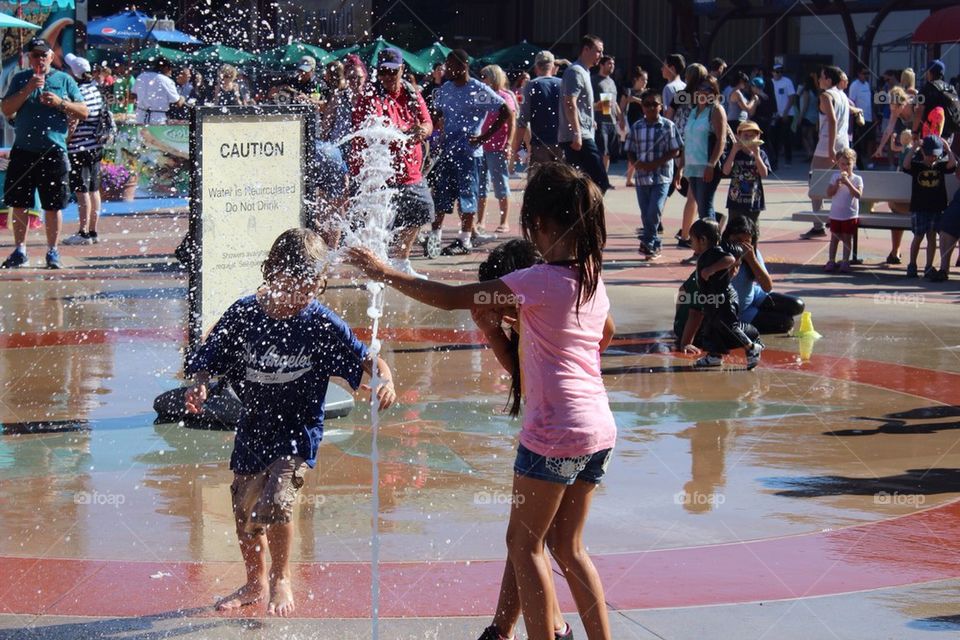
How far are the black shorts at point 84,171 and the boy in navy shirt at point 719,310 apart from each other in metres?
7.55

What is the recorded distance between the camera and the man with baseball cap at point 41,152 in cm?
1245

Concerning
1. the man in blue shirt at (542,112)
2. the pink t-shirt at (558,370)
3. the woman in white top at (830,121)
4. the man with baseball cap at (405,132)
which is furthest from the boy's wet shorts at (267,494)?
the woman in white top at (830,121)

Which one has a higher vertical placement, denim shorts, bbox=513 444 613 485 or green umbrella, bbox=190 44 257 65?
green umbrella, bbox=190 44 257 65

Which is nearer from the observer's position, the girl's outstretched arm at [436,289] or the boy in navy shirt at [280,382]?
the girl's outstretched arm at [436,289]

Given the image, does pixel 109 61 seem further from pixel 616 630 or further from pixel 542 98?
pixel 616 630

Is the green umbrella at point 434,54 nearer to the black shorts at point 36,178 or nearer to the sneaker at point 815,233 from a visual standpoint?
the sneaker at point 815,233

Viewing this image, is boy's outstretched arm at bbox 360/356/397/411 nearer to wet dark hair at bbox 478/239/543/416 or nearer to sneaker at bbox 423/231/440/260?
wet dark hair at bbox 478/239/543/416

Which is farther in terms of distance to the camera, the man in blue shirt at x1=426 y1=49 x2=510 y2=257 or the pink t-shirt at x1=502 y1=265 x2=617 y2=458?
the man in blue shirt at x1=426 y1=49 x2=510 y2=257

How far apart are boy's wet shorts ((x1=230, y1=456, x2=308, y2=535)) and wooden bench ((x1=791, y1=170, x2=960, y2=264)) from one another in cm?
1034

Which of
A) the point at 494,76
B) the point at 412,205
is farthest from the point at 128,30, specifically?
the point at 412,205

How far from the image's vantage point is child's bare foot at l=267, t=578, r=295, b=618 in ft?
15.0

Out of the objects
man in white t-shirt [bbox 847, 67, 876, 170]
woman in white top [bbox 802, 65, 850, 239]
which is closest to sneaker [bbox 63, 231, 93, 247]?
woman in white top [bbox 802, 65, 850, 239]

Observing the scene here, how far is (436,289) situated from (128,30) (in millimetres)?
28769

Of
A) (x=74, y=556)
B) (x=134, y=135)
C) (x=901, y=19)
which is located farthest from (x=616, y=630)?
(x=901, y=19)
